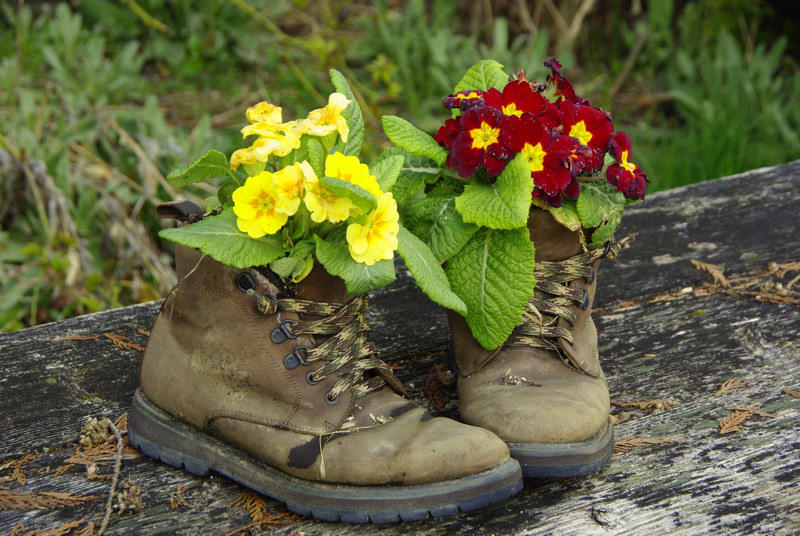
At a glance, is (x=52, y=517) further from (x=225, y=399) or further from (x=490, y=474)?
(x=490, y=474)

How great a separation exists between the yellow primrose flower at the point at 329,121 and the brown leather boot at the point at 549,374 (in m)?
0.41

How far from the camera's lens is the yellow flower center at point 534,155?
4.75 feet

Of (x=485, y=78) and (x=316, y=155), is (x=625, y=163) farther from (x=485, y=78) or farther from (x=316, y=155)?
(x=316, y=155)

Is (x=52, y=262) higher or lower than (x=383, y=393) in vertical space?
lower

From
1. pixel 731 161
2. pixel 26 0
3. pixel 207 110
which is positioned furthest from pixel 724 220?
pixel 26 0

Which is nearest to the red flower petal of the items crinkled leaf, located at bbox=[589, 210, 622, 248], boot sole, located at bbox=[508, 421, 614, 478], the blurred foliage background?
crinkled leaf, located at bbox=[589, 210, 622, 248]

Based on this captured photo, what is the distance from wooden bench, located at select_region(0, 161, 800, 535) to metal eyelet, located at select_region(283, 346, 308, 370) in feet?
0.76

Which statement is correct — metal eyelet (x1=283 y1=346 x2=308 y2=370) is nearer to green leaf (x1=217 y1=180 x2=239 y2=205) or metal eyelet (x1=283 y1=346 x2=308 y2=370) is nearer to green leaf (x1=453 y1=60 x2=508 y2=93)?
green leaf (x1=217 y1=180 x2=239 y2=205)

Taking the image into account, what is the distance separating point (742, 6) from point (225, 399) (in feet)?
13.2

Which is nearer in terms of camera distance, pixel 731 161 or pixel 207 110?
pixel 731 161

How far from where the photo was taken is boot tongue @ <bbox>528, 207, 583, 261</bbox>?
149 centimetres

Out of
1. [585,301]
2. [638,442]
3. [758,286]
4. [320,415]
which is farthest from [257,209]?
[758,286]

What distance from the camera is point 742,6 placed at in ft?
14.3

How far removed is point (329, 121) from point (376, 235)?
0.68 feet
